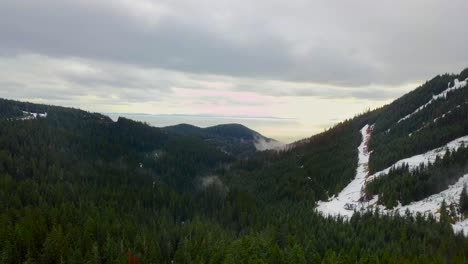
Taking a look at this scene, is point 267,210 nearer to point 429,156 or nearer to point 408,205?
point 408,205

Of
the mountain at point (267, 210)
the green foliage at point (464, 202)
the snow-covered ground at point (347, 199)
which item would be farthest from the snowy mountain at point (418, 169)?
the green foliage at point (464, 202)

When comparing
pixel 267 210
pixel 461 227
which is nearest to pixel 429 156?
pixel 461 227

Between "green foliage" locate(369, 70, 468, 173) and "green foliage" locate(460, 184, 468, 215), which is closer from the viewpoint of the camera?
"green foliage" locate(460, 184, 468, 215)

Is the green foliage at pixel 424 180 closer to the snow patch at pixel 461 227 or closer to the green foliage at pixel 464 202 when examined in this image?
the green foliage at pixel 464 202

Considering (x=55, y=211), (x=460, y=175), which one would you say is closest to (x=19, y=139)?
(x=55, y=211)

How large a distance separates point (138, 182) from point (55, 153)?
151 feet

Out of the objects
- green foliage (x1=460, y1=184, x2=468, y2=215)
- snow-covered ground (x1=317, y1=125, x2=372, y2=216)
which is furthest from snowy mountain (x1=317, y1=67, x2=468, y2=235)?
green foliage (x1=460, y1=184, x2=468, y2=215)

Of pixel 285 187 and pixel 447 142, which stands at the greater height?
pixel 447 142

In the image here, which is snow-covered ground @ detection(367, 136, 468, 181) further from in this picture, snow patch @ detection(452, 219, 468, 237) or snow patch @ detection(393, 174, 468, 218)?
snow patch @ detection(452, 219, 468, 237)

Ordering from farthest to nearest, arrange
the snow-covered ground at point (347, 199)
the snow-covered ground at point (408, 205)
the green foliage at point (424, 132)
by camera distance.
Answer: the green foliage at point (424, 132)
the snow-covered ground at point (347, 199)
the snow-covered ground at point (408, 205)

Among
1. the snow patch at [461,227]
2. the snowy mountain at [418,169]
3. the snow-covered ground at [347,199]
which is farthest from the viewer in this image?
the snow-covered ground at [347,199]

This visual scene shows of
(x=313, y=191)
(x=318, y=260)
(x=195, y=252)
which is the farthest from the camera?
(x=313, y=191)

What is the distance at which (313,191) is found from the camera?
6516 inches

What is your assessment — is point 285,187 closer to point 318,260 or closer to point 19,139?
point 318,260
